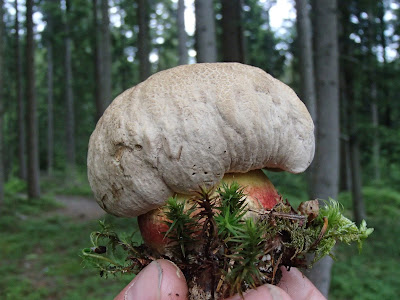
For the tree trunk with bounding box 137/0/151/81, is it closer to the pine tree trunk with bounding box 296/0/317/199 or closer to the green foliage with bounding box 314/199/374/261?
the pine tree trunk with bounding box 296/0/317/199

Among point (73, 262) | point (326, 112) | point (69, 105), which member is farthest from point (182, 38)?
point (69, 105)

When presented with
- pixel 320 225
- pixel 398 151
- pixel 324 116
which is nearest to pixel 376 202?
pixel 398 151

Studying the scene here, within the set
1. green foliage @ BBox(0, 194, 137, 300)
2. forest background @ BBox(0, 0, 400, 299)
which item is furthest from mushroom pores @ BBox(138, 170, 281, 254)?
green foliage @ BBox(0, 194, 137, 300)

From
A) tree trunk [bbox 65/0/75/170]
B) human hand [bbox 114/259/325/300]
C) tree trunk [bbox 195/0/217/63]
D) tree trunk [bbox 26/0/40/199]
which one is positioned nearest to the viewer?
human hand [bbox 114/259/325/300]

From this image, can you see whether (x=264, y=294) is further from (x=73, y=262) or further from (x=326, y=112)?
(x=73, y=262)

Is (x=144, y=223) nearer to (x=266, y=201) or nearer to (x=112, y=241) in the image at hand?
(x=112, y=241)

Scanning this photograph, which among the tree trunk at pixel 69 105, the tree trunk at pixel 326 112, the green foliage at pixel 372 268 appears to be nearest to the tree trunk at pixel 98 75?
the tree trunk at pixel 326 112

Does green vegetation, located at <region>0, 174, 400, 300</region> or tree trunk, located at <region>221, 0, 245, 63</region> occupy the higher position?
tree trunk, located at <region>221, 0, 245, 63</region>
